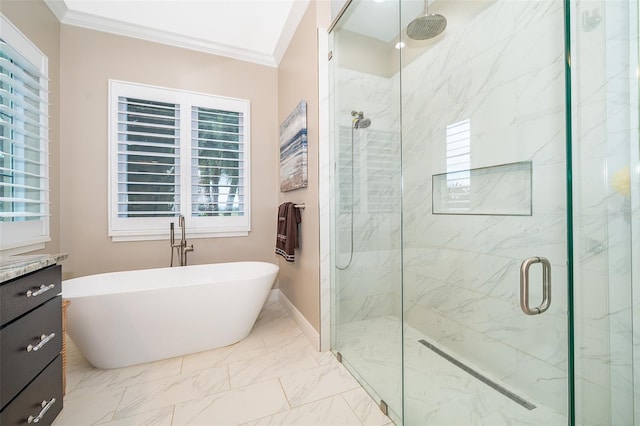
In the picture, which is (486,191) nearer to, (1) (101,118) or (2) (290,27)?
(2) (290,27)

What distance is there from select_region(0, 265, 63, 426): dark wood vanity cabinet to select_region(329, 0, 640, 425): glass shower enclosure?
5.22ft

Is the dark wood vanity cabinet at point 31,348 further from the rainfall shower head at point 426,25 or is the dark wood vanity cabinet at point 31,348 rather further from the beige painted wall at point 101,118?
the rainfall shower head at point 426,25

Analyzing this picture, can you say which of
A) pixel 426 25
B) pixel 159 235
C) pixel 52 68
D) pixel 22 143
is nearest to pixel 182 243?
pixel 159 235

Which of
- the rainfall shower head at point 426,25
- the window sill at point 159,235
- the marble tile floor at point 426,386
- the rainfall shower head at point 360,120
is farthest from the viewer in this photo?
the window sill at point 159,235

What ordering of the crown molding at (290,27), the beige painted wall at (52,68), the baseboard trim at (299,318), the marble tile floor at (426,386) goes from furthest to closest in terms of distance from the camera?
the crown molding at (290,27), the baseboard trim at (299,318), the beige painted wall at (52,68), the marble tile floor at (426,386)

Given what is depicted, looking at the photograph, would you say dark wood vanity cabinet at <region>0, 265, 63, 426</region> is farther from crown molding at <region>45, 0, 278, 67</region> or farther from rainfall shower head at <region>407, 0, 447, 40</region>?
crown molding at <region>45, 0, 278, 67</region>

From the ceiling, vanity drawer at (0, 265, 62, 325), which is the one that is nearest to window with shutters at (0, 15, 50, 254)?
the ceiling

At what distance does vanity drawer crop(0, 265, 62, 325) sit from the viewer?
1.02 metres

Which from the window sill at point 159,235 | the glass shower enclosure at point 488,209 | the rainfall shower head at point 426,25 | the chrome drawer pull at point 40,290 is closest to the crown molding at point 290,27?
the glass shower enclosure at point 488,209

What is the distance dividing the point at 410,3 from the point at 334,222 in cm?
146

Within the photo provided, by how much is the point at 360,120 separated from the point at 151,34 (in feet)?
7.62

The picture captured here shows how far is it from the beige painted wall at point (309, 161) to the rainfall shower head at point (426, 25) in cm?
78

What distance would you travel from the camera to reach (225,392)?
1640 mm

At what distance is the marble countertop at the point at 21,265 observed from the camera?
1.02 metres
